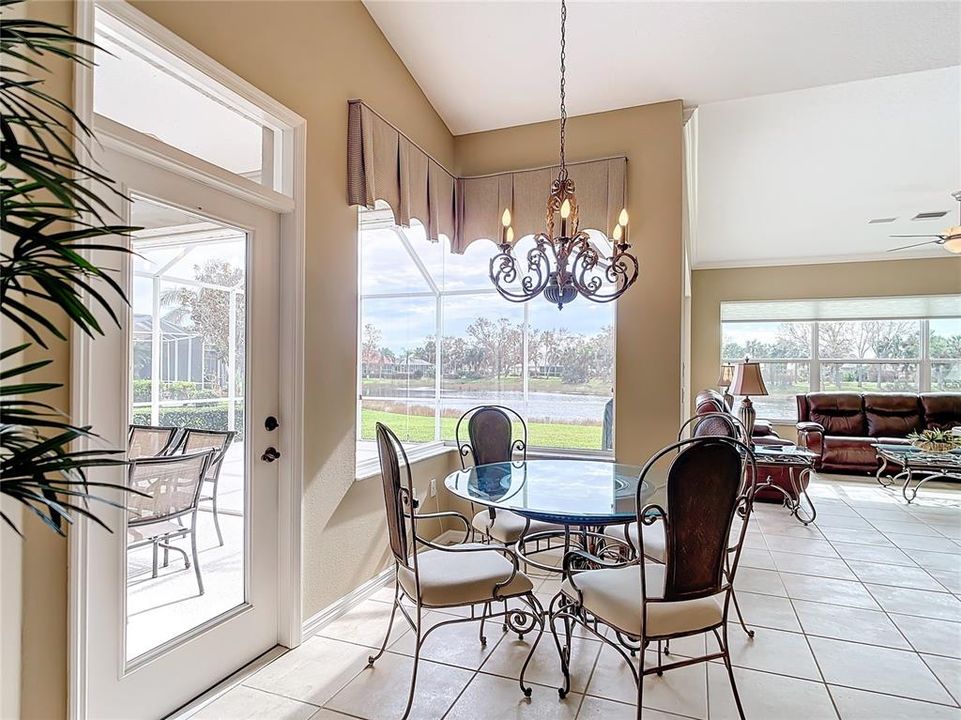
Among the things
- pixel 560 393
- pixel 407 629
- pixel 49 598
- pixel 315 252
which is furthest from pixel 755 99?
pixel 49 598

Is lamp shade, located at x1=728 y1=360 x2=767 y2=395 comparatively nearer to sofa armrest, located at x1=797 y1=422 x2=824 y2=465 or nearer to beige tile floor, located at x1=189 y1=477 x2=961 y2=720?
sofa armrest, located at x1=797 y1=422 x2=824 y2=465

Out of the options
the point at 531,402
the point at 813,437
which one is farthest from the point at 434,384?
the point at 813,437

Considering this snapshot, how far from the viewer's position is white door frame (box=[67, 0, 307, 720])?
5.41 feet

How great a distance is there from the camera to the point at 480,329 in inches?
172

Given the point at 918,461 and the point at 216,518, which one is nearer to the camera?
the point at 216,518

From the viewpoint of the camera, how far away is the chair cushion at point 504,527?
293cm

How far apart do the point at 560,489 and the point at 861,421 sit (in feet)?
21.0

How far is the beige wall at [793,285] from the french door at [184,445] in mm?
7187

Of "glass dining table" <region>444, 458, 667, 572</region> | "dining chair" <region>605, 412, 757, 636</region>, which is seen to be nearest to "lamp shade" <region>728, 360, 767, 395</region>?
"dining chair" <region>605, 412, 757, 636</region>

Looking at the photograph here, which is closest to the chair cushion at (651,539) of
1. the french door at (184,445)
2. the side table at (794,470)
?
the french door at (184,445)

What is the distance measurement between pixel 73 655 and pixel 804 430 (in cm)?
727

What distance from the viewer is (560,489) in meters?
2.56

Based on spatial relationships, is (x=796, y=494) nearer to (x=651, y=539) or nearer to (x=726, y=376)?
(x=726, y=376)

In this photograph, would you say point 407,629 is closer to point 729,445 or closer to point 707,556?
point 707,556
